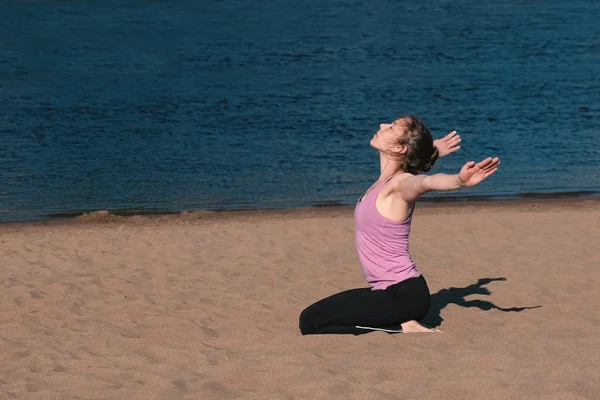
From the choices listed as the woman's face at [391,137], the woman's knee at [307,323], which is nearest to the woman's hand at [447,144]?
the woman's face at [391,137]

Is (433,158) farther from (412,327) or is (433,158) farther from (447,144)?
(412,327)

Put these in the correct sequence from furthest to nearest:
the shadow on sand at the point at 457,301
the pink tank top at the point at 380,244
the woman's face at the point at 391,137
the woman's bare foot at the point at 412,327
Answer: the shadow on sand at the point at 457,301 < the woman's bare foot at the point at 412,327 < the pink tank top at the point at 380,244 < the woman's face at the point at 391,137

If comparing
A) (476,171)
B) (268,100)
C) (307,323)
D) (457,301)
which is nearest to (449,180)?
(476,171)

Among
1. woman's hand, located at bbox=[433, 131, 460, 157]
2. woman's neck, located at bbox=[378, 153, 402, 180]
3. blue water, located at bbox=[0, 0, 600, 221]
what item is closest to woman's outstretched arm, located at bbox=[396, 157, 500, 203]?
woman's neck, located at bbox=[378, 153, 402, 180]

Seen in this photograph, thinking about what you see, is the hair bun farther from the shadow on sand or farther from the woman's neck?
the shadow on sand

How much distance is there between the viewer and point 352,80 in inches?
1064

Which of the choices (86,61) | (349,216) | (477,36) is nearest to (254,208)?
(349,216)

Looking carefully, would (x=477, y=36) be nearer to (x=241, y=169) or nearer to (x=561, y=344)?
(x=241, y=169)

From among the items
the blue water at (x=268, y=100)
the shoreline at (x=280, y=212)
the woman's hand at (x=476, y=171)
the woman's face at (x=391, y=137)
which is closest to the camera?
the woman's hand at (x=476, y=171)

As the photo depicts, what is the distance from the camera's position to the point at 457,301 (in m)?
8.82

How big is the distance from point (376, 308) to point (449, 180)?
1347 mm

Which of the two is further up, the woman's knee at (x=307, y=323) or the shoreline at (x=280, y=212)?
the woman's knee at (x=307, y=323)

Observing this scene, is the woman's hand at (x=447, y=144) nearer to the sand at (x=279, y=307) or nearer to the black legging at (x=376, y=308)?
the black legging at (x=376, y=308)

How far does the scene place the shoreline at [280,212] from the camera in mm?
13752
